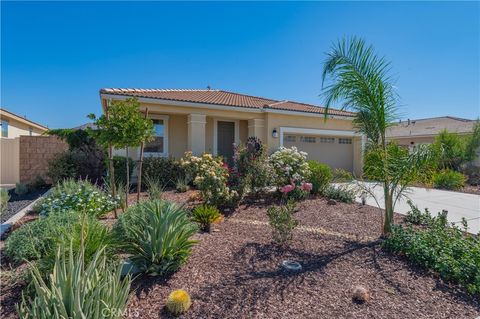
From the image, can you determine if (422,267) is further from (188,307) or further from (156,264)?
(156,264)

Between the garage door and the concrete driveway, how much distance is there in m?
4.23

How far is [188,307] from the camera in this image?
107 inches

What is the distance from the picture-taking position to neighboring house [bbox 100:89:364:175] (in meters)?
11.3

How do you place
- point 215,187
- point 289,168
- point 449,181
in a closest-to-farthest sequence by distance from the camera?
point 215,187 < point 289,168 < point 449,181

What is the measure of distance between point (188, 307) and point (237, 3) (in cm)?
866

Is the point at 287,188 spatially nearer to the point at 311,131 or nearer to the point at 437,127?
the point at 311,131

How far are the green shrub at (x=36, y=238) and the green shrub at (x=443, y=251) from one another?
213 inches

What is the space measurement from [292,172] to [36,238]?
263 inches

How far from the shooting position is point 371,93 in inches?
195

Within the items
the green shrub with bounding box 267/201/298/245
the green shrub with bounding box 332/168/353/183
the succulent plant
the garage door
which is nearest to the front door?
the garage door

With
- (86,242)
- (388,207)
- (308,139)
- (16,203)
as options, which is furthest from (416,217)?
(16,203)

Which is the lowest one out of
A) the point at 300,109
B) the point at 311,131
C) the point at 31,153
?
the point at 31,153

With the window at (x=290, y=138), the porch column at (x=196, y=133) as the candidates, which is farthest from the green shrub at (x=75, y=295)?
the window at (x=290, y=138)

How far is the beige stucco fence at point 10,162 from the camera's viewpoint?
13188 mm
